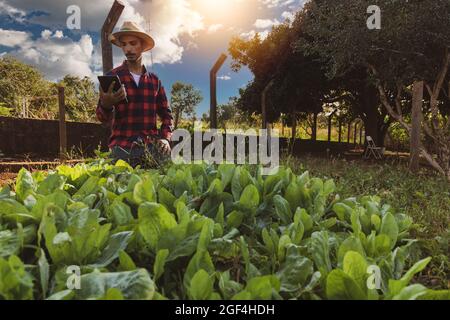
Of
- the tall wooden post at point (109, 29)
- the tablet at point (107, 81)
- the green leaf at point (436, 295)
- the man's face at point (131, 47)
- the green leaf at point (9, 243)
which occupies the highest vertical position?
the tall wooden post at point (109, 29)

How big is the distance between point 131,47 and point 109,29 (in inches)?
129

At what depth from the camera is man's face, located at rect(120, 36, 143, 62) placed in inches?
163

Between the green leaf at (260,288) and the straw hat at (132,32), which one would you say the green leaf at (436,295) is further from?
the straw hat at (132,32)

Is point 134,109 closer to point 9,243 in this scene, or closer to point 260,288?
→ point 9,243

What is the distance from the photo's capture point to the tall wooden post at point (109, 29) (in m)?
6.74

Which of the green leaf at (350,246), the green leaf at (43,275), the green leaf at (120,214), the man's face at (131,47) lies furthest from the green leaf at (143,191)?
the man's face at (131,47)

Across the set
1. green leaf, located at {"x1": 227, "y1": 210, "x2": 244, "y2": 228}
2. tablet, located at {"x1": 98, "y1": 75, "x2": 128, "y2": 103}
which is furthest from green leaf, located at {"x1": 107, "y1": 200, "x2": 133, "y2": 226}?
tablet, located at {"x1": 98, "y1": 75, "x2": 128, "y2": 103}

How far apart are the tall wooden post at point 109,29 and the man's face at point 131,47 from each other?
2986 millimetres

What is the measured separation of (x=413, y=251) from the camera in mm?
1776

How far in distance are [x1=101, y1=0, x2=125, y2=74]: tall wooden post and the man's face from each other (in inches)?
118

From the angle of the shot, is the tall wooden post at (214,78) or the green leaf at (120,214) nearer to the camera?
the green leaf at (120,214)

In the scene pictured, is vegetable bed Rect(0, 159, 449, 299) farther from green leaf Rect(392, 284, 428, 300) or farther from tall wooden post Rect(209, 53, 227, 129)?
tall wooden post Rect(209, 53, 227, 129)

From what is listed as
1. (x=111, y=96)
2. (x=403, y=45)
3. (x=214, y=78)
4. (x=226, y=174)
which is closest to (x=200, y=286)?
(x=226, y=174)

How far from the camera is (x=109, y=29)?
7.00 m
